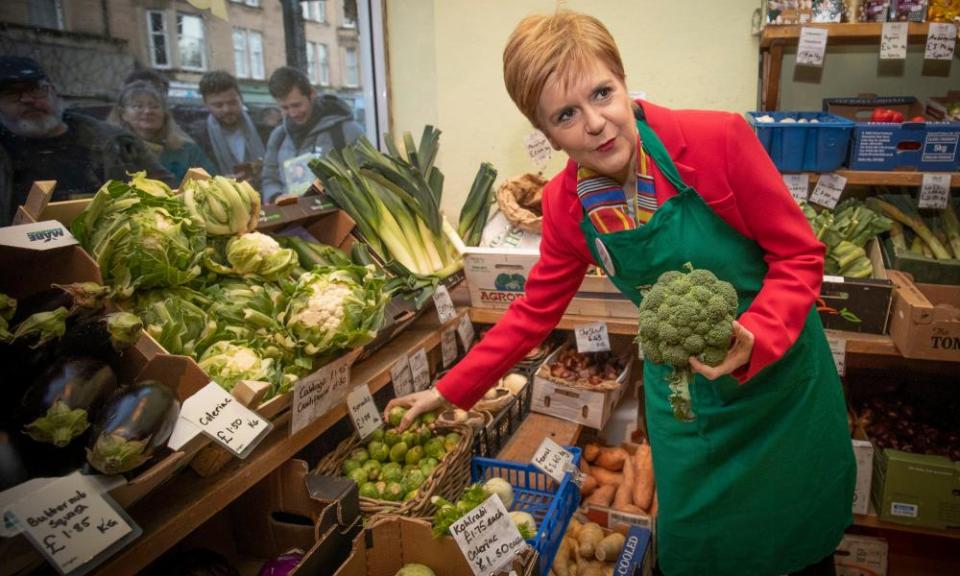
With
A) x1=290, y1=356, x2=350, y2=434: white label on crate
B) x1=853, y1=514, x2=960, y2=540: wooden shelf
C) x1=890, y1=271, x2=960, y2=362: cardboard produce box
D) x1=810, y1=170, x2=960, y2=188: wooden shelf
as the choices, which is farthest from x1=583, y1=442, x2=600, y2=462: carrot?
x1=810, y1=170, x2=960, y2=188: wooden shelf

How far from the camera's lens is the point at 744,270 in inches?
53.2

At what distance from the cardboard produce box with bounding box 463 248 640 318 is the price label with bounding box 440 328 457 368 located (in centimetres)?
22

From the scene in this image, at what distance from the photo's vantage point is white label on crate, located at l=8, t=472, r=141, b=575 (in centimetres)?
85

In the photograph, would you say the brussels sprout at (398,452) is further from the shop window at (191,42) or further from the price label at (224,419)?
the shop window at (191,42)

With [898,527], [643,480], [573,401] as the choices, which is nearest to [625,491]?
[643,480]

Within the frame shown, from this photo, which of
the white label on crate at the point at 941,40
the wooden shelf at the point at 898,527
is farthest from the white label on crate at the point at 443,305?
the white label on crate at the point at 941,40

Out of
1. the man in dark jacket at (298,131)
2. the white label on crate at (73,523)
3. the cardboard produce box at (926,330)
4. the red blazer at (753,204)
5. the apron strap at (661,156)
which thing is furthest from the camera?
the man in dark jacket at (298,131)

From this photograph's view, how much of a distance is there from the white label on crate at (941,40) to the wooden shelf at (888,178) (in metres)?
0.45

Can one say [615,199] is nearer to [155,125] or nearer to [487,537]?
[487,537]

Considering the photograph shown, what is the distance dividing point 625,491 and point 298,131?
236 cm

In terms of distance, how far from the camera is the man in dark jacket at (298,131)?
10.1 feet

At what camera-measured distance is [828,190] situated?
244 centimetres

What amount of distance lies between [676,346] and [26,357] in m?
1.12

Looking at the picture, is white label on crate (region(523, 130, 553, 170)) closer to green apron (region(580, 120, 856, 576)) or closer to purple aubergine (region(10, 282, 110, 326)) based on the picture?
green apron (region(580, 120, 856, 576))
